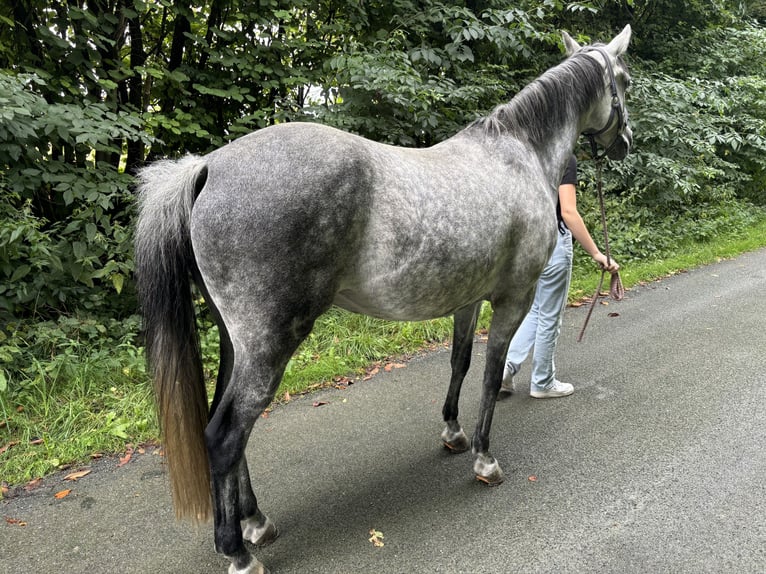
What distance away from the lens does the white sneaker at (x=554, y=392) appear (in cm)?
354

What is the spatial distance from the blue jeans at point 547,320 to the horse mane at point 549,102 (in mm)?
855

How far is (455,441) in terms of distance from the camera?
2.94 meters

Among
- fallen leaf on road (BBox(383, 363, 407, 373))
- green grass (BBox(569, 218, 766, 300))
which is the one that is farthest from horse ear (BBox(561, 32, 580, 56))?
green grass (BBox(569, 218, 766, 300))

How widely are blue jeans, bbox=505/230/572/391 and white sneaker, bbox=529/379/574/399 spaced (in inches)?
1.0

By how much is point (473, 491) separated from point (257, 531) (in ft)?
3.64

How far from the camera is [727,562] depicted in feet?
6.54

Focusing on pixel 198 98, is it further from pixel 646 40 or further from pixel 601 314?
pixel 646 40

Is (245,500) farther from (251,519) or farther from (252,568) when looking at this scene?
(252,568)

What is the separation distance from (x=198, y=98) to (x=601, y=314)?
15.8ft

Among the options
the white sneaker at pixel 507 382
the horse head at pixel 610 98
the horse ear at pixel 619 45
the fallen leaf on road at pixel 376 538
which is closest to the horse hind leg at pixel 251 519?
the fallen leaf on road at pixel 376 538

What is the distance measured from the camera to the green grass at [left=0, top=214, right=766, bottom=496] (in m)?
2.87

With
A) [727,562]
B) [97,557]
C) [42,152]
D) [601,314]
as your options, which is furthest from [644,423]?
[42,152]

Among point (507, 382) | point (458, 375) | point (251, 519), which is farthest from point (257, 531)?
point (507, 382)

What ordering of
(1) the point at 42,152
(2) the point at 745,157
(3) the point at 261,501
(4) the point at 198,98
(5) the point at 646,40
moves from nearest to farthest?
(3) the point at 261,501 → (1) the point at 42,152 → (4) the point at 198,98 → (5) the point at 646,40 → (2) the point at 745,157
